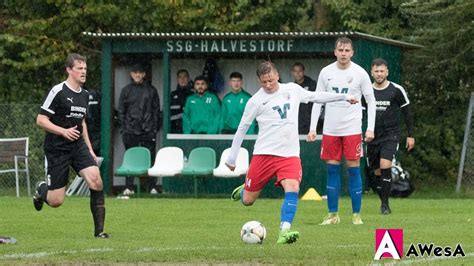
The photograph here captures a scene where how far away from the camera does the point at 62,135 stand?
14.4 metres

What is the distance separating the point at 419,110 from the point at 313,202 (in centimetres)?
578

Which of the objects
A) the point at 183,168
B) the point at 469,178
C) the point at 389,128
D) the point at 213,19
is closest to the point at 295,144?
the point at 389,128

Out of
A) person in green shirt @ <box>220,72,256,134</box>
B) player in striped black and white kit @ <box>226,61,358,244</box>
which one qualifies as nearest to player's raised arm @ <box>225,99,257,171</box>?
Answer: player in striped black and white kit @ <box>226,61,358,244</box>

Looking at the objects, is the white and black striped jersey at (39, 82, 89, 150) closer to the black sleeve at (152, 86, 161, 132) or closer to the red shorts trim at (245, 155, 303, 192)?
the red shorts trim at (245, 155, 303, 192)

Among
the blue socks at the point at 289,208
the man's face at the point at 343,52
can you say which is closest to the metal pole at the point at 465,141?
the man's face at the point at 343,52

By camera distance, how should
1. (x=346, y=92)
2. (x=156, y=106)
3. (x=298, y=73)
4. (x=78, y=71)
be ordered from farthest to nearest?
(x=156, y=106) < (x=298, y=73) < (x=346, y=92) < (x=78, y=71)

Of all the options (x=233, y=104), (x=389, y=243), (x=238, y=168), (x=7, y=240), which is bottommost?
(x=238, y=168)

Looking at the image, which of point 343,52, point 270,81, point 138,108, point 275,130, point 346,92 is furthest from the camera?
point 138,108

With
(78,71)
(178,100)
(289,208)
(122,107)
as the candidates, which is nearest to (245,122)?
(289,208)

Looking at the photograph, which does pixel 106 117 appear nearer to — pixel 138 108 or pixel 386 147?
pixel 138 108

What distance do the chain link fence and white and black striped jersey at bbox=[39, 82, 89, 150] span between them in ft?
38.2

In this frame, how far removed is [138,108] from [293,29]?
5.36 m

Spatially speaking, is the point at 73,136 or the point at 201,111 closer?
the point at 73,136

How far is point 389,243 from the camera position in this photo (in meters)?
11.0
